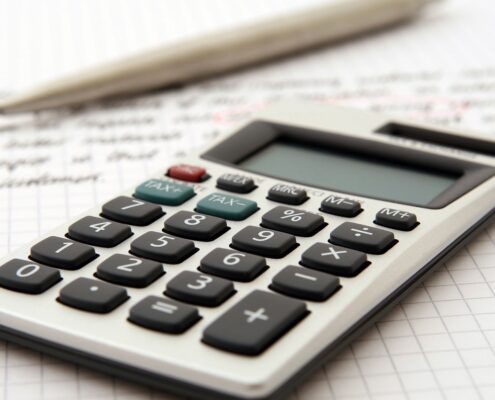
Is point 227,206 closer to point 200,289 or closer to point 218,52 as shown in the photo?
point 200,289

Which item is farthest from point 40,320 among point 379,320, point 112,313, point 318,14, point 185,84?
point 318,14

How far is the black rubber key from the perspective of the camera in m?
0.44

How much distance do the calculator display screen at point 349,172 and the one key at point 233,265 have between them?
101 millimetres

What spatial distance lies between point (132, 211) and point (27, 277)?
0.26 feet

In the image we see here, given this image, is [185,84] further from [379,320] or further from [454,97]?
[379,320]

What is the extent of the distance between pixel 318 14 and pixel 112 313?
523 millimetres

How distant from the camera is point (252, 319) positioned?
0.40 metres

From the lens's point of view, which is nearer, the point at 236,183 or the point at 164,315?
the point at 164,315

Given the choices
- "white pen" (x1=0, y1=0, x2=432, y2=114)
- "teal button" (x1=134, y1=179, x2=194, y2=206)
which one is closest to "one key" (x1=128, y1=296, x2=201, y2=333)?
"teal button" (x1=134, y1=179, x2=194, y2=206)

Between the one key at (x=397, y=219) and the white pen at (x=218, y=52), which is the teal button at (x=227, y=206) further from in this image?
the white pen at (x=218, y=52)

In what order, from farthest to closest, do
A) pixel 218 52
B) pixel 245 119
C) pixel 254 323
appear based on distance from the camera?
pixel 218 52, pixel 245 119, pixel 254 323

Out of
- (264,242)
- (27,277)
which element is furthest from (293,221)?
(27,277)

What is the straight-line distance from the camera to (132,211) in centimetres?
50

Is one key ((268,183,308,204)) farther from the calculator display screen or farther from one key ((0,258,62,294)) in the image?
one key ((0,258,62,294))
